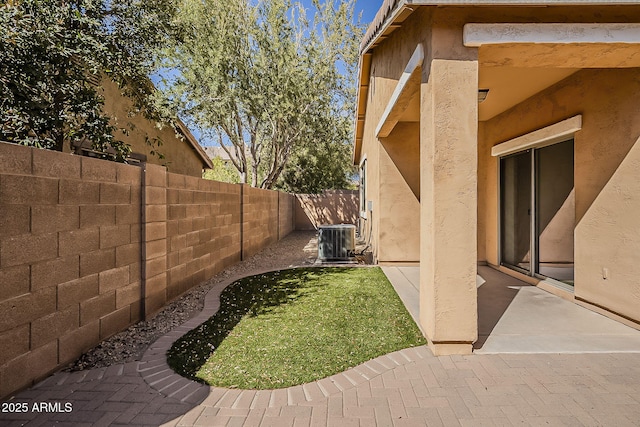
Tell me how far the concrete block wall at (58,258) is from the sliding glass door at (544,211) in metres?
6.85

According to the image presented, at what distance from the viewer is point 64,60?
5.86m

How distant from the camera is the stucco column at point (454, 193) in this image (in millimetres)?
3057

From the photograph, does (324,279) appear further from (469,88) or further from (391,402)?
(469,88)

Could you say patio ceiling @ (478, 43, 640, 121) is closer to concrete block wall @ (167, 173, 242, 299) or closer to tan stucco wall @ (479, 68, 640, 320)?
tan stucco wall @ (479, 68, 640, 320)

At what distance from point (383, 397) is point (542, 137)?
16.2 feet

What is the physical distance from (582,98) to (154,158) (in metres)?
11.4

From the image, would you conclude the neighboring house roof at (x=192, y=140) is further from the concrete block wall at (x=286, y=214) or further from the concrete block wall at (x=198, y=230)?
the concrete block wall at (x=198, y=230)

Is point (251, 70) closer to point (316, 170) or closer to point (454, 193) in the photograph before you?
point (316, 170)

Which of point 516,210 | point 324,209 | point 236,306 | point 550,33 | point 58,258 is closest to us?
point 58,258

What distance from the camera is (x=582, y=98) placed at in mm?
4418

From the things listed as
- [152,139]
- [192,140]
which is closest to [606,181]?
[152,139]

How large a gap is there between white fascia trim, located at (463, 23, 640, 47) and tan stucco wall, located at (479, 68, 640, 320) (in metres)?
1.00

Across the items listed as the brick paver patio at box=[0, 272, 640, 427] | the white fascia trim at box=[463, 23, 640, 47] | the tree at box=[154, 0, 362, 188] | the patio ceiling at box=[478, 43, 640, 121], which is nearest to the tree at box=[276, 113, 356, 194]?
the tree at box=[154, 0, 362, 188]

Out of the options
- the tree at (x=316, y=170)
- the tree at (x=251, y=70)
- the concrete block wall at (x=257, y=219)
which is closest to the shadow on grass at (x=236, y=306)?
the concrete block wall at (x=257, y=219)
